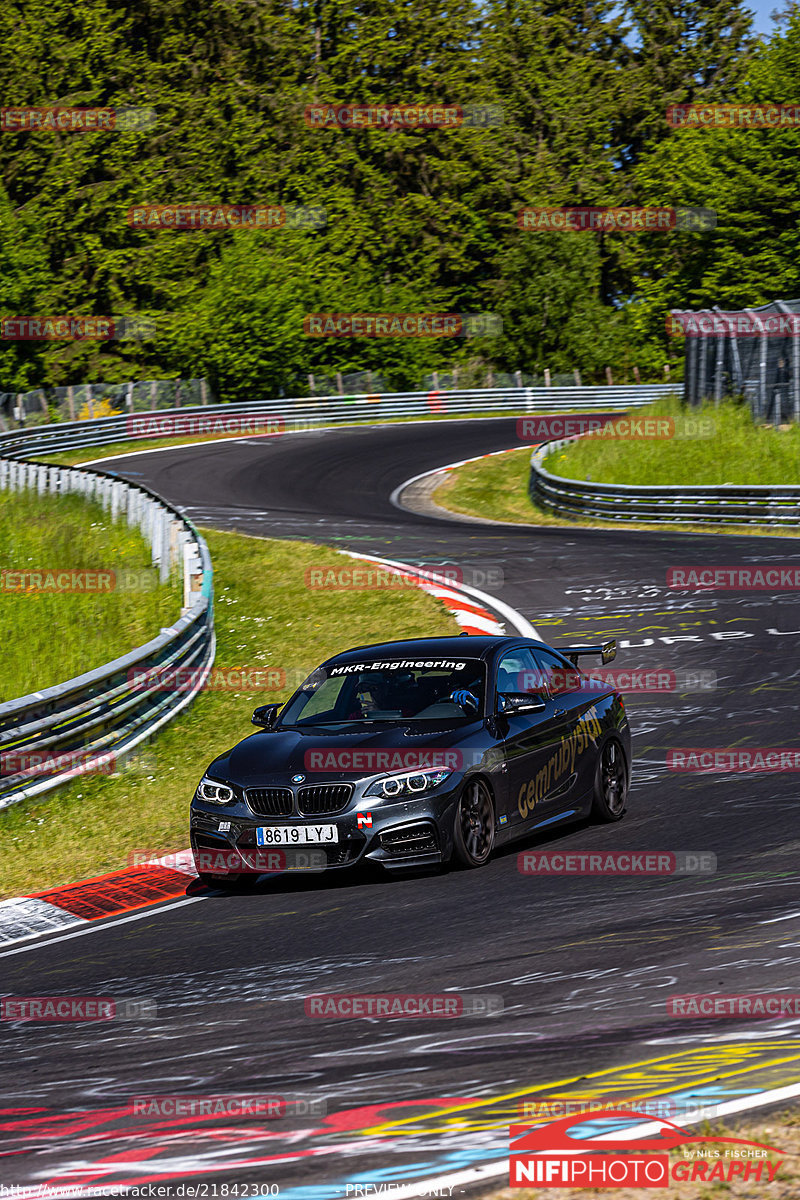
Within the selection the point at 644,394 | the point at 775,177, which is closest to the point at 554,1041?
the point at 644,394

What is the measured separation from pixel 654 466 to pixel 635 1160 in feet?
103

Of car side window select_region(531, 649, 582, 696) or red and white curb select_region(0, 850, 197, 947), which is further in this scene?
car side window select_region(531, 649, 582, 696)

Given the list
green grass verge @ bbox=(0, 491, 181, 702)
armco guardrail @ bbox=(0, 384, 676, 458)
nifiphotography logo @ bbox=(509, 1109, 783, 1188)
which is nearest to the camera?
nifiphotography logo @ bbox=(509, 1109, 783, 1188)

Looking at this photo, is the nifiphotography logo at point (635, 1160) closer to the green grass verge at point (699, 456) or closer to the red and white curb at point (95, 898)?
the red and white curb at point (95, 898)

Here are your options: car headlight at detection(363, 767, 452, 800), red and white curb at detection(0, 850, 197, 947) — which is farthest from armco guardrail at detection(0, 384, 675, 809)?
car headlight at detection(363, 767, 452, 800)

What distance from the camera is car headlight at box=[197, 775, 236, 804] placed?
9312 mm

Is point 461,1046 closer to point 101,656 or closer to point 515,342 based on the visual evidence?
point 101,656

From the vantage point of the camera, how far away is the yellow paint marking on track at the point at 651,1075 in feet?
15.5

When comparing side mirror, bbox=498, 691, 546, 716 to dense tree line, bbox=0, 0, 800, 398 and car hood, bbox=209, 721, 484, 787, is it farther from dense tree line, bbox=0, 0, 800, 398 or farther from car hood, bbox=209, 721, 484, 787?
dense tree line, bbox=0, 0, 800, 398

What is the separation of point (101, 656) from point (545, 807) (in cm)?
682

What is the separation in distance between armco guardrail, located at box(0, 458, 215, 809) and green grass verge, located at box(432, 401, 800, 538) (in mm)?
15679

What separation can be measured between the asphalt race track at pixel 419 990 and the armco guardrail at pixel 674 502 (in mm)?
14752

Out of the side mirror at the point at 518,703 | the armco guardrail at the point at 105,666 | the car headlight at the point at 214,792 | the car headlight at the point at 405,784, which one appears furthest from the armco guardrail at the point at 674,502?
the car headlight at the point at 214,792

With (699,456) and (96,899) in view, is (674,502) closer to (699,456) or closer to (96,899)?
(699,456)
